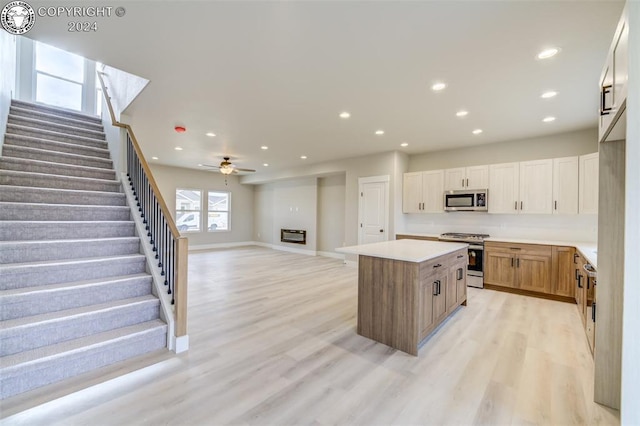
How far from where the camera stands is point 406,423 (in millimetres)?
1732

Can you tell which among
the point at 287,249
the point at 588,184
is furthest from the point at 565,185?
the point at 287,249

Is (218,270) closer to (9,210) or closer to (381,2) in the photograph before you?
(9,210)

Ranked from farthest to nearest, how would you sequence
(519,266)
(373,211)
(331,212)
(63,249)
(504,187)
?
(331,212), (373,211), (504,187), (519,266), (63,249)

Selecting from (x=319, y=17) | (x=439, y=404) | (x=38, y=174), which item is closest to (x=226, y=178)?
(x=38, y=174)

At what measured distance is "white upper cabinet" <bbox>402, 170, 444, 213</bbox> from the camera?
18.7ft

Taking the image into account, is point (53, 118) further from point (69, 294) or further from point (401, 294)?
point (401, 294)

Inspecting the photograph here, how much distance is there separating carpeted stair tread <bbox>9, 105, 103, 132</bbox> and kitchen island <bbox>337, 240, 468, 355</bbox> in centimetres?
511

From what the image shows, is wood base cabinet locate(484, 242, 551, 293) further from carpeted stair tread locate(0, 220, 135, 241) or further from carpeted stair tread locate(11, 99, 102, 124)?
carpeted stair tread locate(11, 99, 102, 124)

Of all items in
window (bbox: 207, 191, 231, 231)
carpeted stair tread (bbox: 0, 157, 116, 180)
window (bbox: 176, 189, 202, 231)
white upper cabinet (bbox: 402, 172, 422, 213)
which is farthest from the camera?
window (bbox: 207, 191, 231, 231)

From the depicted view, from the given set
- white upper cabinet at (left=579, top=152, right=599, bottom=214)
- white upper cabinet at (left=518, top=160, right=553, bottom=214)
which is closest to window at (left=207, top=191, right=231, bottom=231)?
white upper cabinet at (left=518, top=160, right=553, bottom=214)

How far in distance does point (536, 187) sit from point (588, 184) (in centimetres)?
64

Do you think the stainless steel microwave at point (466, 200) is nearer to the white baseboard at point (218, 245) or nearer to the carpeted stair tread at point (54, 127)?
the carpeted stair tread at point (54, 127)

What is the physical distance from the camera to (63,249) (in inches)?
109

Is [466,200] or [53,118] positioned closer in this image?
[53,118]
